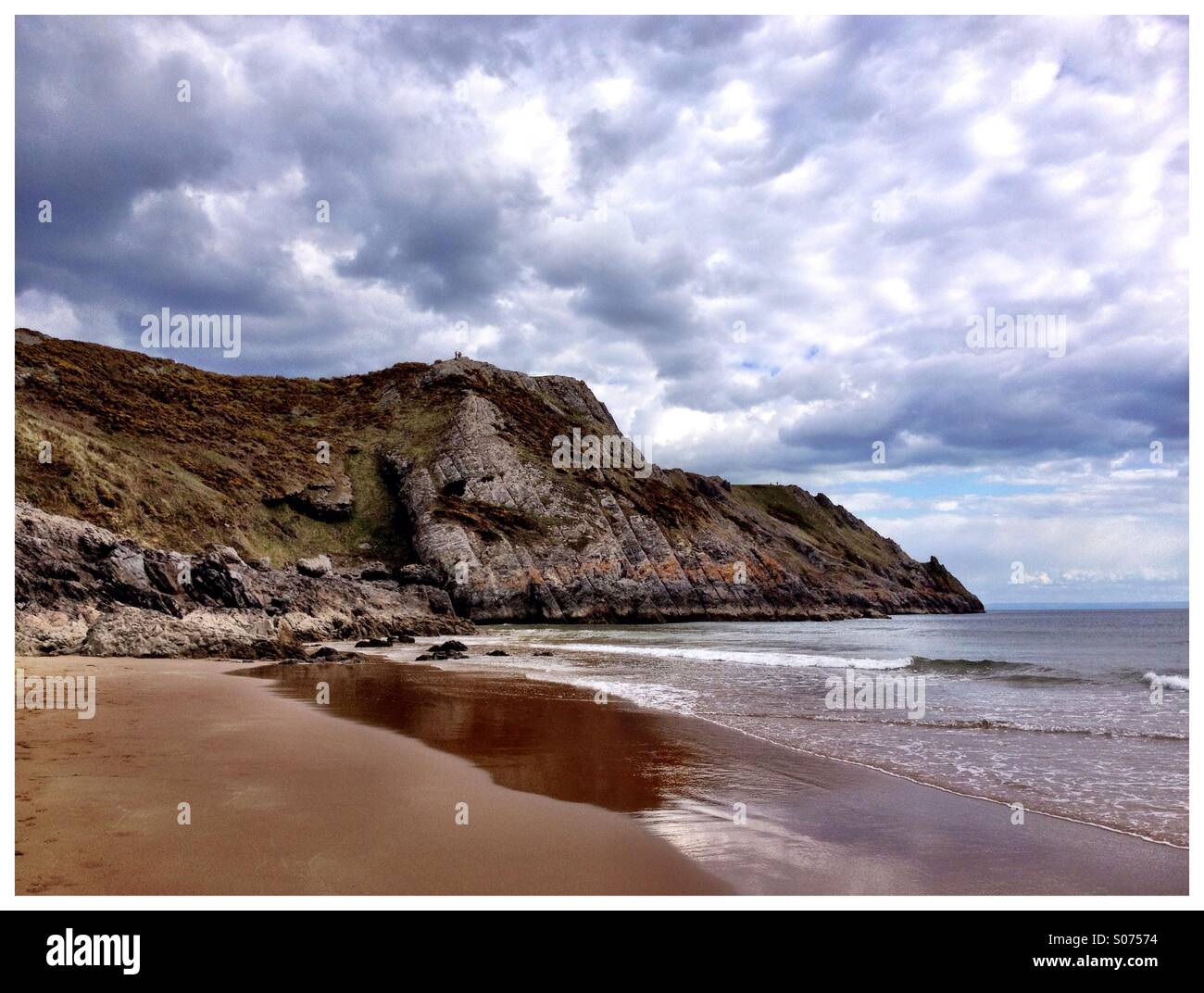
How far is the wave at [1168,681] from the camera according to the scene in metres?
16.5

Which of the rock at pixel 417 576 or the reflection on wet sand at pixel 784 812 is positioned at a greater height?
the reflection on wet sand at pixel 784 812

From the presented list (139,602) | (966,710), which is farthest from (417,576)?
(966,710)

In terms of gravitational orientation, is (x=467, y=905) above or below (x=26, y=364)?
below

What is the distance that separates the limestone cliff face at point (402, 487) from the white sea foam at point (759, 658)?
24516mm

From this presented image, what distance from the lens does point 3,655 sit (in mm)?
4535

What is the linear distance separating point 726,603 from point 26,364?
65.9 metres

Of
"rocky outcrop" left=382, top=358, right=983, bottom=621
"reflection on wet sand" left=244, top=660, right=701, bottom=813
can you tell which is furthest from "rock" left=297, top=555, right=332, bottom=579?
"reflection on wet sand" left=244, top=660, right=701, bottom=813

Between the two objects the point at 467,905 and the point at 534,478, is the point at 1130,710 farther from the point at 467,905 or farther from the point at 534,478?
the point at 534,478

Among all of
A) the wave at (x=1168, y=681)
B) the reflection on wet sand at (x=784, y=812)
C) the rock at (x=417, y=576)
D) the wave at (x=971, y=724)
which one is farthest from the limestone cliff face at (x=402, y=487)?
the wave at (x=1168, y=681)

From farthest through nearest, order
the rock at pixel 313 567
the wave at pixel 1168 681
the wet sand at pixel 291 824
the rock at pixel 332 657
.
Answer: the rock at pixel 313 567, the rock at pixel 332 657, the wave at pixel 1168 681, the wet sand at pixel 291 824

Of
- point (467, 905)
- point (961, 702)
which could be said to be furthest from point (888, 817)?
point (961, 702)

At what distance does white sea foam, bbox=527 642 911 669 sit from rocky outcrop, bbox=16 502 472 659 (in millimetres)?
11987

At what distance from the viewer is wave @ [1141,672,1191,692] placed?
16453 mm

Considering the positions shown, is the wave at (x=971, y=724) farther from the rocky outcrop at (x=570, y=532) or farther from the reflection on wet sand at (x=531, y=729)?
the rocky outcrop at (x=570, y=532)
